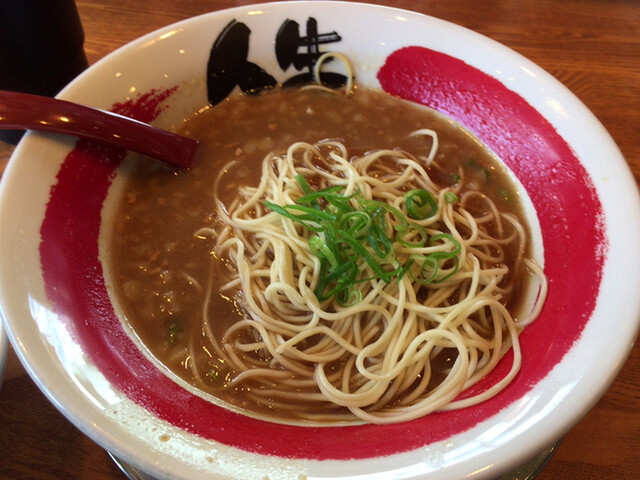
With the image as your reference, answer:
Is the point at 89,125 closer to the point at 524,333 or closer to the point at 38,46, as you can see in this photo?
the point at 38,46

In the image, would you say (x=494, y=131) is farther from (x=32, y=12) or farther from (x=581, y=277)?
(x=32, y=12)

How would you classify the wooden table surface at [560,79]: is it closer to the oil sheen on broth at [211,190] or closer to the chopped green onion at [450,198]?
the oil sheen on broth at [211,190]

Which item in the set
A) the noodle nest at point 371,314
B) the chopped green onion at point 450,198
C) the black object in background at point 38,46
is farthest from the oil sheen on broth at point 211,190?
the black object in background at point 38,46

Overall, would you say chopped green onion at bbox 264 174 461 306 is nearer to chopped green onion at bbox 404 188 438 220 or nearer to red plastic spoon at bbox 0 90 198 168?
chopped green onion at bbox 404 188 438 220

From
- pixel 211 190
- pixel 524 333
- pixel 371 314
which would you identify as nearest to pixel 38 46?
pixel 211 190

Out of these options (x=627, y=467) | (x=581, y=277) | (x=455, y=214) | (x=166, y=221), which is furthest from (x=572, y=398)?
(x=166, y=221)

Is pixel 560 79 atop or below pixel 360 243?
atop

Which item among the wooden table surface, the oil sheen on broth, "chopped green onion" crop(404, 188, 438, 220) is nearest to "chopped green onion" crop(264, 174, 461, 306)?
"chopped green onion" crop(404, 188, 438, 220)
